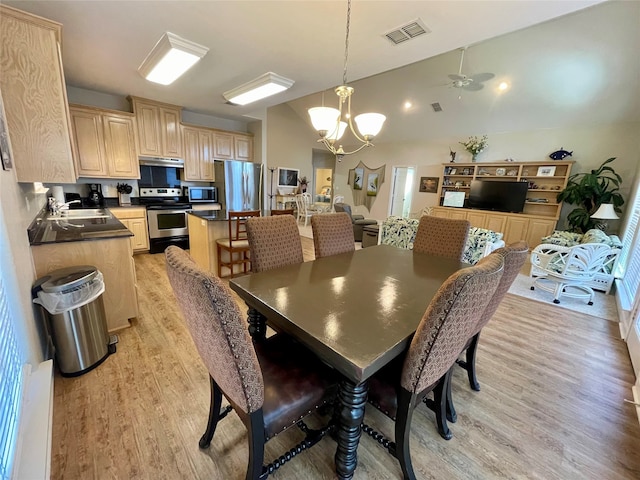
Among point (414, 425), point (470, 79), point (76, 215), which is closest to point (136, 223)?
point (76, 215)

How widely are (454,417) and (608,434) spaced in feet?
A: 2.94

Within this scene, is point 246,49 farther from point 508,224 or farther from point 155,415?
point 508,224

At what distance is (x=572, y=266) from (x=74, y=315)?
5052mm

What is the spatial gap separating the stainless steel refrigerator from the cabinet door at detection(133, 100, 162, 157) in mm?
1023

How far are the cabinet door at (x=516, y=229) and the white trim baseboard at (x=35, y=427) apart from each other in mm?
7162

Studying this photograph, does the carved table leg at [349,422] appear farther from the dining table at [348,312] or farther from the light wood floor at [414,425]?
the light wood floor at [414,425]

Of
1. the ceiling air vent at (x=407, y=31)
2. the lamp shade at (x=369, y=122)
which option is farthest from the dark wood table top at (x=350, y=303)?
the ceiling air vent at (x=407, y=31)

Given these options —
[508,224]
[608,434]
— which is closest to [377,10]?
[608,434]

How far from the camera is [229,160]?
5.16m

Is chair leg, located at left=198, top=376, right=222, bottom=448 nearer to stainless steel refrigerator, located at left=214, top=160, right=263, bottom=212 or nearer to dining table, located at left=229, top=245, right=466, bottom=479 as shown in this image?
dining table, located at left=229, top=245, right=466, bottom=479

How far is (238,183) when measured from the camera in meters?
→ 5.05

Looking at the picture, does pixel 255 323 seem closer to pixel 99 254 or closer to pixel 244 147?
pixel 99 254

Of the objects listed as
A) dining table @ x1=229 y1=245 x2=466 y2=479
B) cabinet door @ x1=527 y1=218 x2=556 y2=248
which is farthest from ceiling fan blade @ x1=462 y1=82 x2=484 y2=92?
dining table @ x1=229 y1=245 x2=466 y2=479

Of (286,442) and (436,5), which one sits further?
(436,5)
